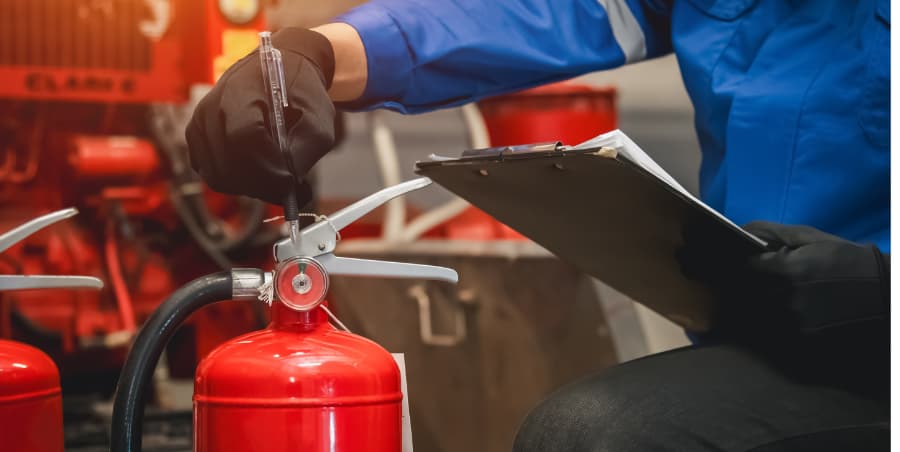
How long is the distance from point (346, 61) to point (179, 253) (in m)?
1.86

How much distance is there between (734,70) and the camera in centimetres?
112

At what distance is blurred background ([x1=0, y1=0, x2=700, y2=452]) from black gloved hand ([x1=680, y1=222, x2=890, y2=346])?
1.15 m

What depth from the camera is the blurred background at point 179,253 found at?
221cm

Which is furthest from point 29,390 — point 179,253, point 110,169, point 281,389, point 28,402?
point 179,253

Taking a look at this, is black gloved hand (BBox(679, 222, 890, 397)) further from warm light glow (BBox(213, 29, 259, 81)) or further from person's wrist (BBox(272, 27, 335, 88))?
warm light glow (BBox(213, 29, 259, 81))

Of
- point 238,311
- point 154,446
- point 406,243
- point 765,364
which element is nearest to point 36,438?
point 765,364

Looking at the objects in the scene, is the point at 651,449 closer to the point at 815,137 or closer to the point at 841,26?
the point at 815,137

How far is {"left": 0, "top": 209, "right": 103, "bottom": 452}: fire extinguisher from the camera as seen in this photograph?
37.7 inches

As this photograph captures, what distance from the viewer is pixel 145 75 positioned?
2.38m

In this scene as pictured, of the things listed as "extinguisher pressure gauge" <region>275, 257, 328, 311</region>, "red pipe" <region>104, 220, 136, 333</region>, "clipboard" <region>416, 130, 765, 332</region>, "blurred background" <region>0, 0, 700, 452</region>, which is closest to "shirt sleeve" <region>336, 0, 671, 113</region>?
"clipboard" <region>416, 130, 765, 332</region>

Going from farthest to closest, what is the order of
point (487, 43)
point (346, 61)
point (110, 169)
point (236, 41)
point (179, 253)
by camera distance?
point (179, 253) < point (110, 169) < point (236, 41) < point (487, 43) < point (346, 61)

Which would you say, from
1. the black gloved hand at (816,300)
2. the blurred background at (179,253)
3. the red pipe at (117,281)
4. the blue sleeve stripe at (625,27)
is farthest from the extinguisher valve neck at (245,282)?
the red pipe at (117,281)

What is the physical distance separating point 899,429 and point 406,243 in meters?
1.84

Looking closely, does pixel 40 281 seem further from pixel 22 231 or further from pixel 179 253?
pixel 179 253
